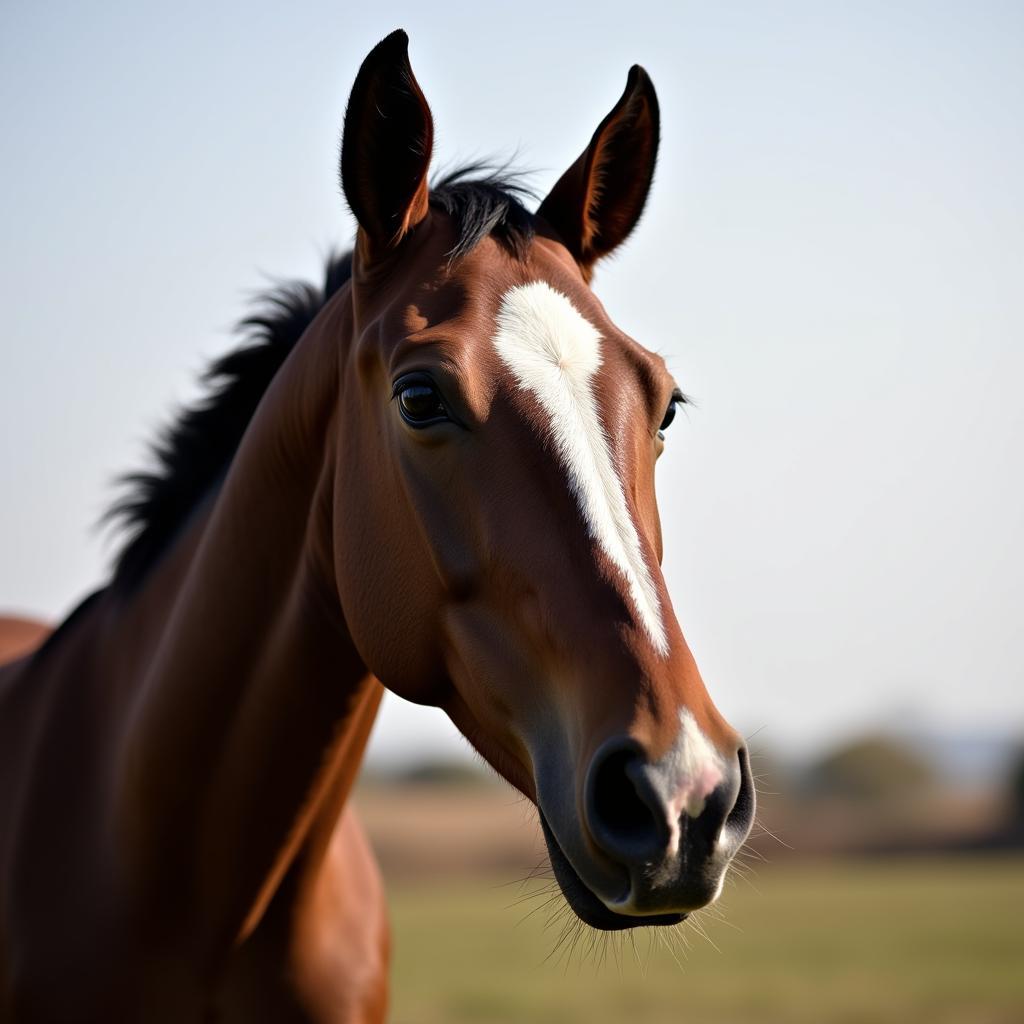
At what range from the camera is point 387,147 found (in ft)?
9.14

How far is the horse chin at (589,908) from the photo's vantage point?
6.77ft

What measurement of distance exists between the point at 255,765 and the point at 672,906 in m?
1.30

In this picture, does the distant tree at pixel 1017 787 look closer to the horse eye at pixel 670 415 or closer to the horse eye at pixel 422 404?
the horse eye at pixel 670 415

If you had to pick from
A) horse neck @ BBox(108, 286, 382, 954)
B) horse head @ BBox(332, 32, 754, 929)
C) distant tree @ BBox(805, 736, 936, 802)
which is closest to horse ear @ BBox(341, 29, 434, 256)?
horse head @ BBox(332, 32, 754, 929)

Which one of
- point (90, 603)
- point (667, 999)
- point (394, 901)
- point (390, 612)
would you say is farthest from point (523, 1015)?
point (394, 901)

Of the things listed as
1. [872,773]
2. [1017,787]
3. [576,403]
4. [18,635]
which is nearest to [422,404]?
[576,403]

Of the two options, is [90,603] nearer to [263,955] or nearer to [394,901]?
[263,955]

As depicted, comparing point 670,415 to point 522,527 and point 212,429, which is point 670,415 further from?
point 212,429

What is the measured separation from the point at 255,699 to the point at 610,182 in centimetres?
181

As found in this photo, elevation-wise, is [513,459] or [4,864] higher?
[513,459]

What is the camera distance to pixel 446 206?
115 inches

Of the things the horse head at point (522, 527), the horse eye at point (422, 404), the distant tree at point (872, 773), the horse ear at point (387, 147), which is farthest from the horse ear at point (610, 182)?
the distant tree at point (872, 773)

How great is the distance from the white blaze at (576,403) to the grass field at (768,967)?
674 cm

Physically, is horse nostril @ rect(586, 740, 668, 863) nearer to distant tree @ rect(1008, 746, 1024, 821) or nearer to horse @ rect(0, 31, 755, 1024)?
horse @ rect(0, 31, 755, 1024)
